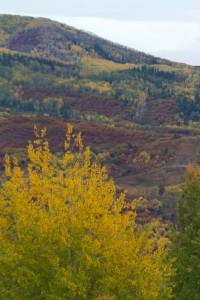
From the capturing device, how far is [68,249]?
15.4m

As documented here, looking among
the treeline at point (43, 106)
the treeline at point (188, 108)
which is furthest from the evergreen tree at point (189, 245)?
the treeline at point (43, 106)

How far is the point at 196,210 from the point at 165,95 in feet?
522

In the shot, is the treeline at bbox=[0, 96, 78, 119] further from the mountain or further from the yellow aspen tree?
the yellow aspen tree

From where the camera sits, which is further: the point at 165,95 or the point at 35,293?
the point at 165,95

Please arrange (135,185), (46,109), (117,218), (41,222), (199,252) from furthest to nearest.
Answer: (46,109)
(135,185)
(199,252)
(117,218)
(41,222)

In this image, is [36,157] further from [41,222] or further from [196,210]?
[196,210]

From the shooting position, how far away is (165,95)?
176875mm

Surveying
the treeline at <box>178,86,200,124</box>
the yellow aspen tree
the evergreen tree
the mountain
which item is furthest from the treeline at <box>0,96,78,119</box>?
the yellow aspen tree

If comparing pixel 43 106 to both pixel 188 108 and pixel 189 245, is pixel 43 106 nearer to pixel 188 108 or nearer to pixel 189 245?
pixel 188 108

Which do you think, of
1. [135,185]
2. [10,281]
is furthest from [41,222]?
[135,185]

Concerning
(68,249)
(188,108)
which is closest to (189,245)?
(68,249)

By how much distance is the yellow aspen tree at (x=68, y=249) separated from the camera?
1508 centimetres

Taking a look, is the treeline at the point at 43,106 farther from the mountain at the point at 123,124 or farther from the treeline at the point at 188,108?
the treeline at the point at 188,108

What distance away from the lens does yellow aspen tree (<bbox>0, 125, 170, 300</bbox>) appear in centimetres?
1508
